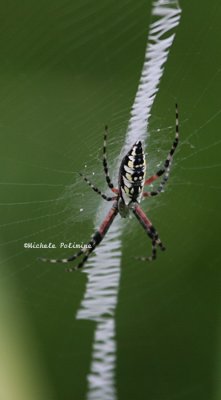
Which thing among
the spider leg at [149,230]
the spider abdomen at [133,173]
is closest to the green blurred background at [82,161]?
the spider leg at [149,230]

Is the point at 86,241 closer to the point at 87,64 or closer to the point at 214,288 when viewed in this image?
the point at 214,288

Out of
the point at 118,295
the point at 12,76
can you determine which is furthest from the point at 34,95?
the point at 118,295

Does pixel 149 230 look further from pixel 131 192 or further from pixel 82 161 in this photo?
pixel 82 161

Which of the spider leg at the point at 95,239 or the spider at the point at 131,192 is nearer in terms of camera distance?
the spider at the point at 131,192

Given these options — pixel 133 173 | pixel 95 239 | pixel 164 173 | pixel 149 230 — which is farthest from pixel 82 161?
pixel 149 230

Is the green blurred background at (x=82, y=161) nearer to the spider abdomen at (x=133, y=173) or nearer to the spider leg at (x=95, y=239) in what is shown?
the spider leg at (x=95, y=239)

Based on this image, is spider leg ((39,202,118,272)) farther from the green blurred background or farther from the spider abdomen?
the spider abdomen
